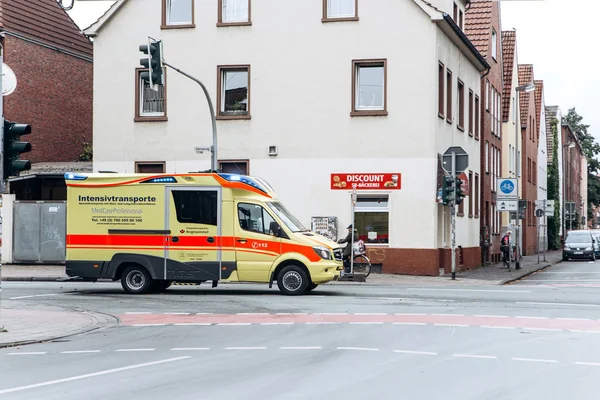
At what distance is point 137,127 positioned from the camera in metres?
33.7

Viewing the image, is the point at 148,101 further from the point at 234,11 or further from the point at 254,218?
the point at 254,218

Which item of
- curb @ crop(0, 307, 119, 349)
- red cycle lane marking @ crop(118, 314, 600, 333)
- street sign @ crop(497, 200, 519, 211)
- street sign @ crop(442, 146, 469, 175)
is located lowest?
curb @ crop(0, 307, 119, 349)

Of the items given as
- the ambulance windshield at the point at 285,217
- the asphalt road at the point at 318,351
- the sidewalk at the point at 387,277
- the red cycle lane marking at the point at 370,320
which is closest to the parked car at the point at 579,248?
the sidewalk at the point at 387,277

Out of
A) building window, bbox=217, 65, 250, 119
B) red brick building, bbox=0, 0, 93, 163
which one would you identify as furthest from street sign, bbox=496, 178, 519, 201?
red brick building, bbox=0, 0, 93, 163

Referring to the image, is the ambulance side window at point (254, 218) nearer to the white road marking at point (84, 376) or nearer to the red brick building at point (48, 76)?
the white road marking at point (84, 376)

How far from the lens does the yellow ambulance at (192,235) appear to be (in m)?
21.0

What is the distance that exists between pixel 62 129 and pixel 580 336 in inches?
1224

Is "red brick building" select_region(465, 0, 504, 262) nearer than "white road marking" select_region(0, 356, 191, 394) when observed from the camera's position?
No

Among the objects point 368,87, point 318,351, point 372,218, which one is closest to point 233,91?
point 368,87

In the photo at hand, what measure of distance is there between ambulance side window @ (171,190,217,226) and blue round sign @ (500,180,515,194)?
17.6 m

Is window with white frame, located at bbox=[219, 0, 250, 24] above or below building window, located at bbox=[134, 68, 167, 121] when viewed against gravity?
above

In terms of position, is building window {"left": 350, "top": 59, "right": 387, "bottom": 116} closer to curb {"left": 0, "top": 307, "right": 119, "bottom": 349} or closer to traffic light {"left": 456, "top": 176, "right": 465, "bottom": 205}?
traffic light {"left": 456, "top": 176, "right": 465, "bottom": 205}

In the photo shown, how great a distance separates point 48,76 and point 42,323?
86.4 feet

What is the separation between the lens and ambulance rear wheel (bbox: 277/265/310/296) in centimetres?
2097
